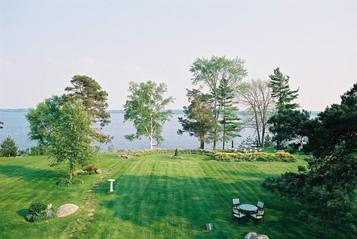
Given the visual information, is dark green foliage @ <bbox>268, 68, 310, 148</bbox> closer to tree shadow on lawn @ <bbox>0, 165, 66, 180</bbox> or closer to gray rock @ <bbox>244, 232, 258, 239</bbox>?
gray rock @ <bbox>244, 232, 258, 239</bbox>

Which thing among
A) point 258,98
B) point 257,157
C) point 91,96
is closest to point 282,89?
point 258,98

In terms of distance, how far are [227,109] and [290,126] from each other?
35.6 metres

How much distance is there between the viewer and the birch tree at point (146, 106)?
1981 inches

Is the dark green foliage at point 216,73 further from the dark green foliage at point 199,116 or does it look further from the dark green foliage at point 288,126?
the dark green foliage at point 288,126

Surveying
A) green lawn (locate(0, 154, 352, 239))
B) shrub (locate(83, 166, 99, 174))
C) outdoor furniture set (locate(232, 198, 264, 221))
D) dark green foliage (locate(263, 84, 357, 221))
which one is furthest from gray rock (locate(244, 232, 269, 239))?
shrub (locate(83, 166, 99, 174))

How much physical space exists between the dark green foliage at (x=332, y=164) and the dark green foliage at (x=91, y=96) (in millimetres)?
34667

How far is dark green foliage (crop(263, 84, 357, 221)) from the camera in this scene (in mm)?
12367

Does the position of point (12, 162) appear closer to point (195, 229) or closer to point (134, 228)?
point (134, 228)

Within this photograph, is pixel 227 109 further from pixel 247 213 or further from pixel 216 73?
pixel 247 213

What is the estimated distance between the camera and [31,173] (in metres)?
28.5

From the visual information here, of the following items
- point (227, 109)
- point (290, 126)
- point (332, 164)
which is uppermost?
point (227, 109)

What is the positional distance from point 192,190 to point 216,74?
3203 centimetres

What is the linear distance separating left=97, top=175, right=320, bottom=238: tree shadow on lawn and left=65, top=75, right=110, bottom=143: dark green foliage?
23275mm

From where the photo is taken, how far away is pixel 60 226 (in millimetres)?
16047
